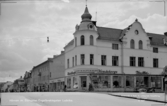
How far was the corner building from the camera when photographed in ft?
111

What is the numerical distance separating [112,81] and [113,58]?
4061mm

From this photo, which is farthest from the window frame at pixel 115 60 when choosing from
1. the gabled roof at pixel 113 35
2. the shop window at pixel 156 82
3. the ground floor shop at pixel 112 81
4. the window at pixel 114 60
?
the shop window at pixel 156 82

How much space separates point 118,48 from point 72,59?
6.75 meters

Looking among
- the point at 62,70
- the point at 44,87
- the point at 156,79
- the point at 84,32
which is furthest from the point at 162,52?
the point at 44,87

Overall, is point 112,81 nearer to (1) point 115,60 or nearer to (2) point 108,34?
(1) point 115,60

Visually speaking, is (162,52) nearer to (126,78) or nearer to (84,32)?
(126,78)

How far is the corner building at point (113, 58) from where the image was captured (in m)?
33.8

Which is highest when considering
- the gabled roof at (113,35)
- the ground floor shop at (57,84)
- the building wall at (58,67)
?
the gabled roof at (113,35)

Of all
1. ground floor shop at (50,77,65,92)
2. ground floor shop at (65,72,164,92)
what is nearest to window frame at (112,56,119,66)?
ground floor shop at (65,72,164,92)

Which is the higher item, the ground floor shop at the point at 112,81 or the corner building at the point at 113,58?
the corner building at the point at 113,58

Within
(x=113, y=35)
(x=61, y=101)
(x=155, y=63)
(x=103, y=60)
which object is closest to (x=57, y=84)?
(x=103, y=60)

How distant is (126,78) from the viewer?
34844 millimetres

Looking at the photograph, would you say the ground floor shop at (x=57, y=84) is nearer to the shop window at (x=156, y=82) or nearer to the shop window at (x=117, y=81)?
the shop window at (x=117, y=81)

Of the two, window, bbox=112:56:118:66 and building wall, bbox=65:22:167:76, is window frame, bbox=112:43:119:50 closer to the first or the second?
building wall, bbox=65:22:167:76
